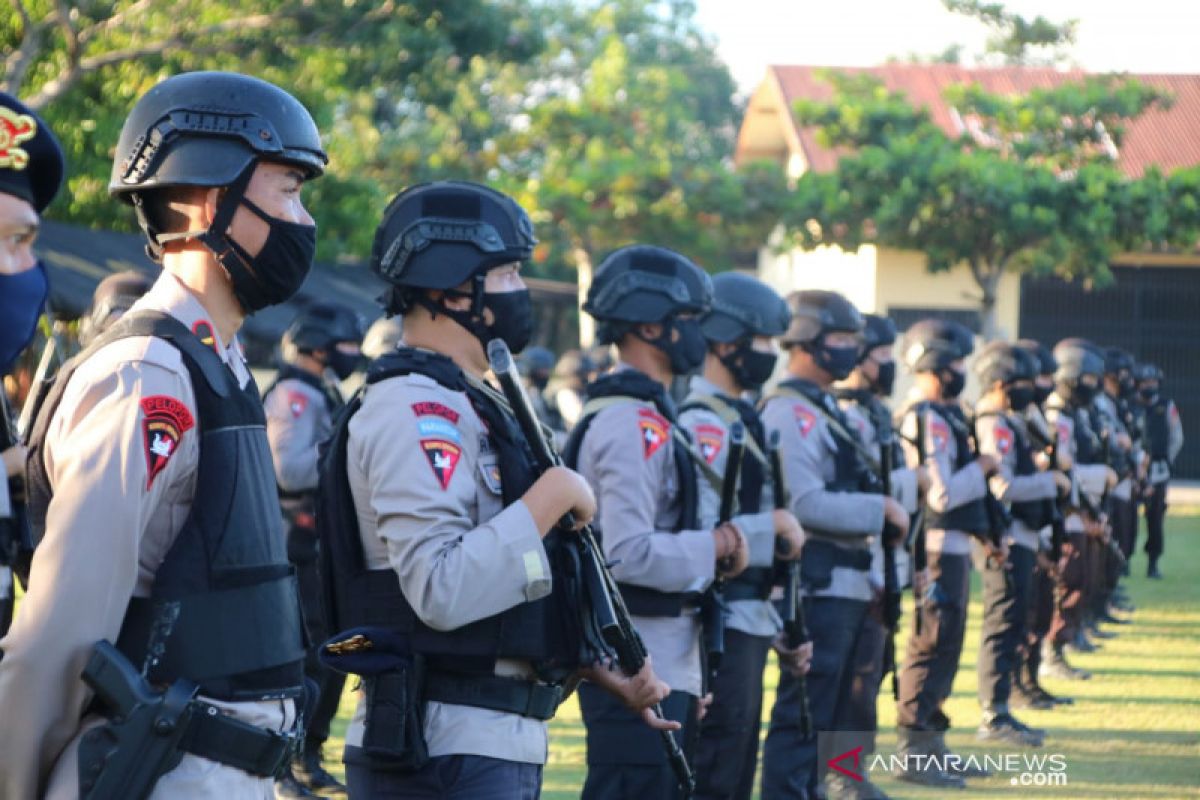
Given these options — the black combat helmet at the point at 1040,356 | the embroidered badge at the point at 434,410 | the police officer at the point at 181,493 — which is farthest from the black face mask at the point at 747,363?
the black combat helmet at the point at 1040,356

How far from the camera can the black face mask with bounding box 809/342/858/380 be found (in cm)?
756

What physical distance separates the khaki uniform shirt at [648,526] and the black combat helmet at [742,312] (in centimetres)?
138

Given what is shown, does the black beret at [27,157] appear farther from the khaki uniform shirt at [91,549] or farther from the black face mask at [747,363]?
the black face mask at [747,363]

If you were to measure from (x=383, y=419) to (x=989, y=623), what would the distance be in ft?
22.7

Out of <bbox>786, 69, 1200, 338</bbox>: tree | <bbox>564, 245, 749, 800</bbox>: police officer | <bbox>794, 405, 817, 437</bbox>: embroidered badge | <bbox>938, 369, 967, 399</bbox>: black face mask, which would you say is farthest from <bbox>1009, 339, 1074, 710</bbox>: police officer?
<bbox>786, 69, 1200, 338</bbox>: tree

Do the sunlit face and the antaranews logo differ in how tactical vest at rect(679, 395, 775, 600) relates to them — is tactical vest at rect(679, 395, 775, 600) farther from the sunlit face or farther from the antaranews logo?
the sunlit face

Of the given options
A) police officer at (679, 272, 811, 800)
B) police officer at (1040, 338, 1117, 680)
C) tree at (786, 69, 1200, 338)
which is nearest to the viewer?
police officer at (679, 272, 811, 800)

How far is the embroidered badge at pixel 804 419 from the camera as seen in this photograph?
724cm

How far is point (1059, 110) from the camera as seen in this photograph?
25.4 m

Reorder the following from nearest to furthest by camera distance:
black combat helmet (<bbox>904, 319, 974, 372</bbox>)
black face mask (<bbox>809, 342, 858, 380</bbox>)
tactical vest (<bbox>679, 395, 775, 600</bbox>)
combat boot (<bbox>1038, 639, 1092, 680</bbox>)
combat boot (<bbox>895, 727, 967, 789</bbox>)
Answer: tactical vest (<bbox>679, 395, 775, 600</bbox>) < black face mask (<bbox>809, 342, 858, 380</bbox>) < combat boot (<bbox>895, 727, 967, 789</bbox>) < black combat helmet (<bbox>904, 319, 974, 372</bbox>) < combat boot (<bbox>1038, 639, 1092, 680</bbox>)

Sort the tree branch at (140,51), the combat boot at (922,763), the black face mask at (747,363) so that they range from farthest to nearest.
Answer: the tree branch at (140,51) < the combat boot at (922,763) < the black face mask at (747,363)

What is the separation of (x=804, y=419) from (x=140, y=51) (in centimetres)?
923

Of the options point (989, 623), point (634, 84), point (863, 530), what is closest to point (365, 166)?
point (634, 84)

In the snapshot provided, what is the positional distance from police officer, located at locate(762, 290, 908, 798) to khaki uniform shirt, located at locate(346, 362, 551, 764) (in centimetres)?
365
